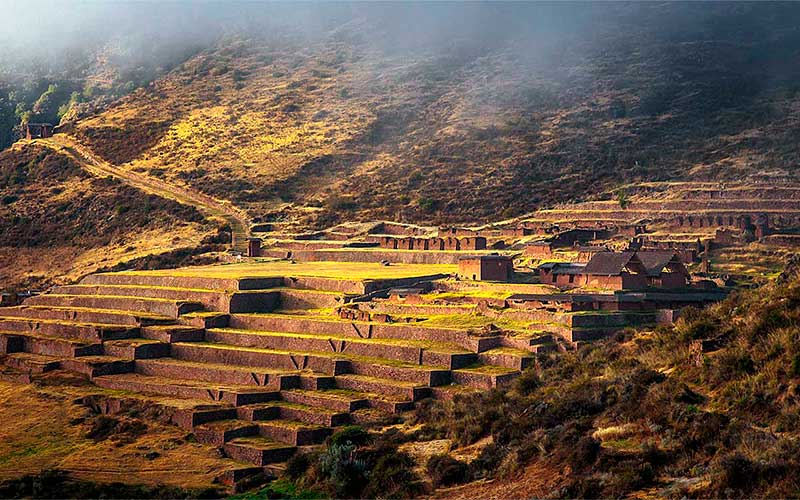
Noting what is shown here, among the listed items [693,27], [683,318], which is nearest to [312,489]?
[683,318]

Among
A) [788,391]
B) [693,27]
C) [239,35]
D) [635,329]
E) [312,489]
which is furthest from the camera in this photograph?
[239,35]

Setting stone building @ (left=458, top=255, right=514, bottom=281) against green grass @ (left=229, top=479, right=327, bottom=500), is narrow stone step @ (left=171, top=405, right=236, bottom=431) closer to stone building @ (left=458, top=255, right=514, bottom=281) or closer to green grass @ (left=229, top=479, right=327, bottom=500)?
green grass @ (left=229, top=479, right=327, bottom=500)

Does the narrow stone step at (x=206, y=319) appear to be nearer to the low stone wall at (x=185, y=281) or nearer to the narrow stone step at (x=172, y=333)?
the narrow stone step at (x=172, y=333)

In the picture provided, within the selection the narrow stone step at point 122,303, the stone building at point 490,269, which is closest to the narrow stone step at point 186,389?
the narrow stone step at point 122,303

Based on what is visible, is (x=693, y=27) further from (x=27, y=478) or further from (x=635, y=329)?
(x=27, y=478)

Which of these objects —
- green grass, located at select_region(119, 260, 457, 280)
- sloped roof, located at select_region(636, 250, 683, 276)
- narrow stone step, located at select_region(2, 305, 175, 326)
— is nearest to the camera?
sloped roof, located at select_region(636, 250, 683, 276)

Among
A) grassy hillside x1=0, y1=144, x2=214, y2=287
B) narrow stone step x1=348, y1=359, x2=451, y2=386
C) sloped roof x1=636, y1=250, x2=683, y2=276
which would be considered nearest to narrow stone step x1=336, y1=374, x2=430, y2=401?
narrow stone step x1=348, y1=359, x2=451, y2=386
